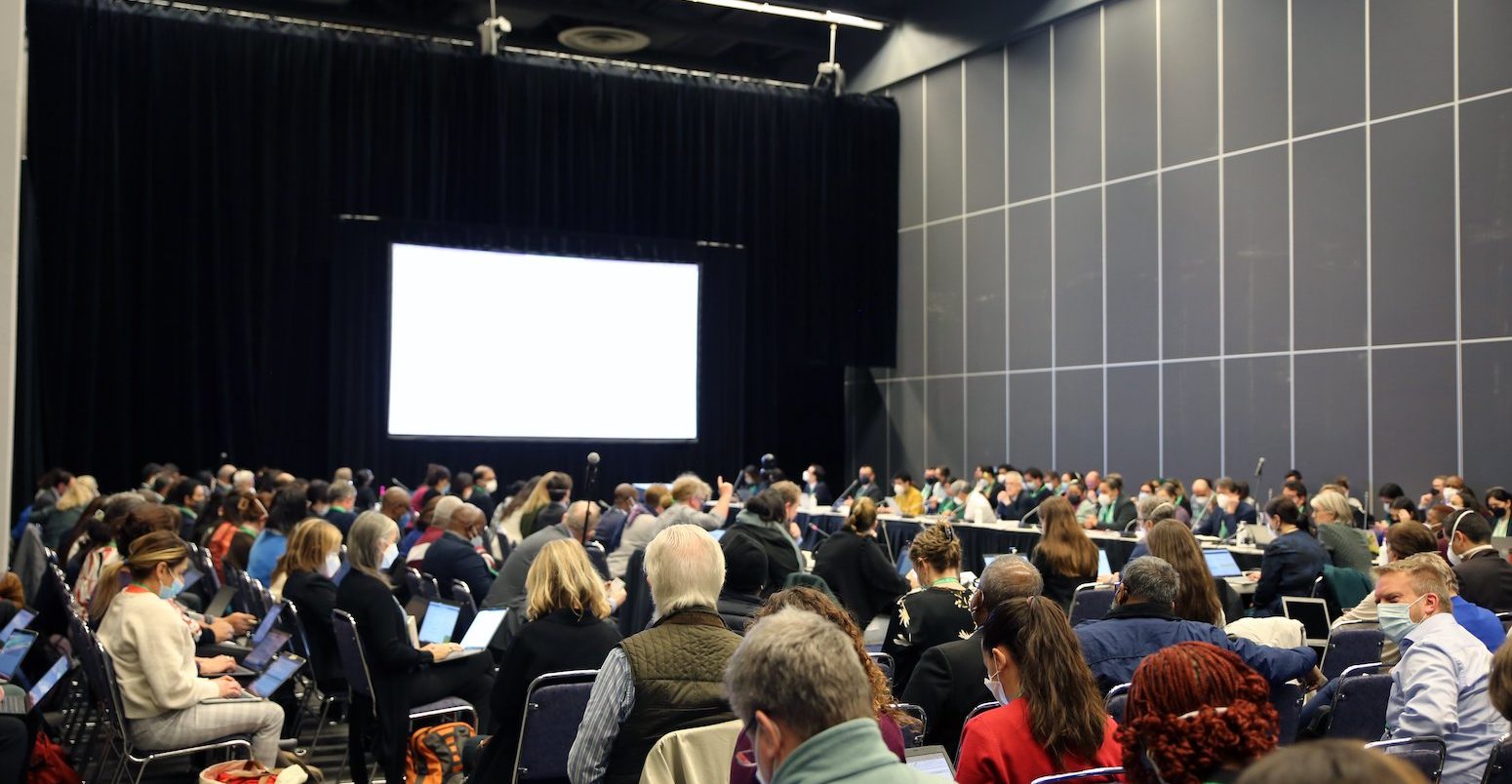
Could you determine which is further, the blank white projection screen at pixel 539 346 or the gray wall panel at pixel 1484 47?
the blank white projection screen at pixel 539 346

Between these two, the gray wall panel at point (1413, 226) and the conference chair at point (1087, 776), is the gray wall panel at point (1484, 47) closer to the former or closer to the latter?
the gray wall panel at point (1413, 226)

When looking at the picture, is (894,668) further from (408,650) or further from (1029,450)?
(1029,450)

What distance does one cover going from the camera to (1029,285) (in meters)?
16.5

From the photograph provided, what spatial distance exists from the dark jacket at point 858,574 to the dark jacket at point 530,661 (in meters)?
2.43

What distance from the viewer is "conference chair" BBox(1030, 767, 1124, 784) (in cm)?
229

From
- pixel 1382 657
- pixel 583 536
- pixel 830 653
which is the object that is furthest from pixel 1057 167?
pixel 830 653

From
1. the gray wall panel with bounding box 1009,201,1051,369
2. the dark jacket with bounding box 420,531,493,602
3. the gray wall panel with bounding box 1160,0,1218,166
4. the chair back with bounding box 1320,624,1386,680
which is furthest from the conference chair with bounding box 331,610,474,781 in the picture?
the gray wall panel with bounding box 1009,201,1051,369

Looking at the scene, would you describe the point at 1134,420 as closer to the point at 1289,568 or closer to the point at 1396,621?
the point at 1289,568

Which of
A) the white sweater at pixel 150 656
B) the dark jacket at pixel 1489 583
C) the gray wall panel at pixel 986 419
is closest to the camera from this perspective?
the white sweater at pixel 150 656

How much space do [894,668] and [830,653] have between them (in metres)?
2.76

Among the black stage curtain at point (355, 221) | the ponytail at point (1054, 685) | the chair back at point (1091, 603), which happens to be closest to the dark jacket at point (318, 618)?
the chair back at point (1091, 603)

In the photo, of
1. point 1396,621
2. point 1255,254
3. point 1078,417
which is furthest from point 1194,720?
point 1078,417

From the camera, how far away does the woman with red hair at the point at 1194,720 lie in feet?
5.92

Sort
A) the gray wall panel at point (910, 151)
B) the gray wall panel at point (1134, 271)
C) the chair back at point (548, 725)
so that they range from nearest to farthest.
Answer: the chair back at point (548, 725) < the gray wall panel at point (1134, 271) < the gray wall panel at point (910, 151)
